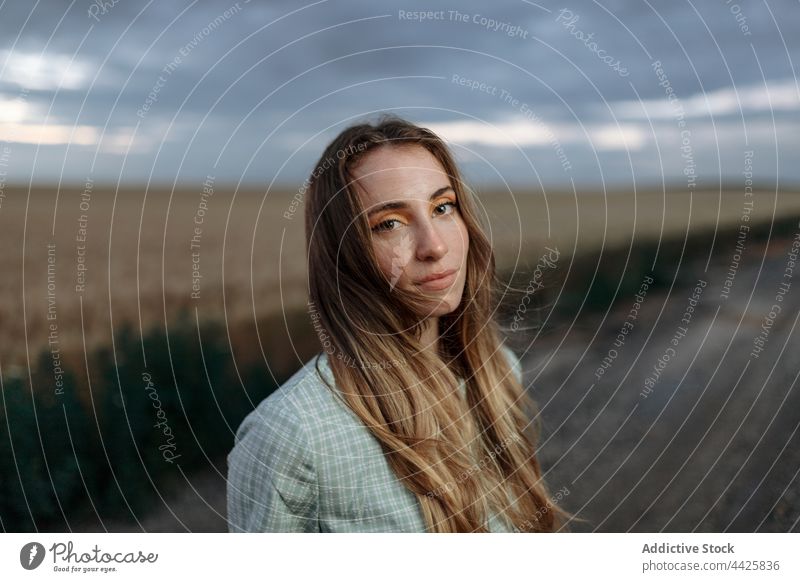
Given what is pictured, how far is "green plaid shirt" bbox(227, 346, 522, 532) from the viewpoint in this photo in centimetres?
124

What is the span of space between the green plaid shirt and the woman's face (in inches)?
10.0

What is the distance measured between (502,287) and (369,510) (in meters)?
0.57

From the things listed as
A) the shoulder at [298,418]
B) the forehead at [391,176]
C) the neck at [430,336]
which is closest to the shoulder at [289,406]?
the shoulder at [298,418]

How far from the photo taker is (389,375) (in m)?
1.40

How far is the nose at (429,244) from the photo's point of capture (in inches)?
52.8

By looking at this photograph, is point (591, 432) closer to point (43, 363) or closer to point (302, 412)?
point (302, 412)

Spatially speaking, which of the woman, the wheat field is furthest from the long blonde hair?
the wheat field

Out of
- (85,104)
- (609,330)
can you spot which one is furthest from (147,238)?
(609,330)

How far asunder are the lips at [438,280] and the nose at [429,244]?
0.14 ft

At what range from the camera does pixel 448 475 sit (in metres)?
1.43

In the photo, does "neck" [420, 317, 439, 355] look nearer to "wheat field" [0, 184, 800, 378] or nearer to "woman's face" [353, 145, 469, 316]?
"woman's face" [353, 145, 469, 316]

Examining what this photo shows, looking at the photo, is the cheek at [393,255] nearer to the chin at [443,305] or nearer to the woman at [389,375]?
the woman at [389,375]

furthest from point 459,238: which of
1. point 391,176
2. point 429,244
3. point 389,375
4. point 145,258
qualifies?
point 145,258

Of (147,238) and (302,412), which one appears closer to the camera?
(302,412)
